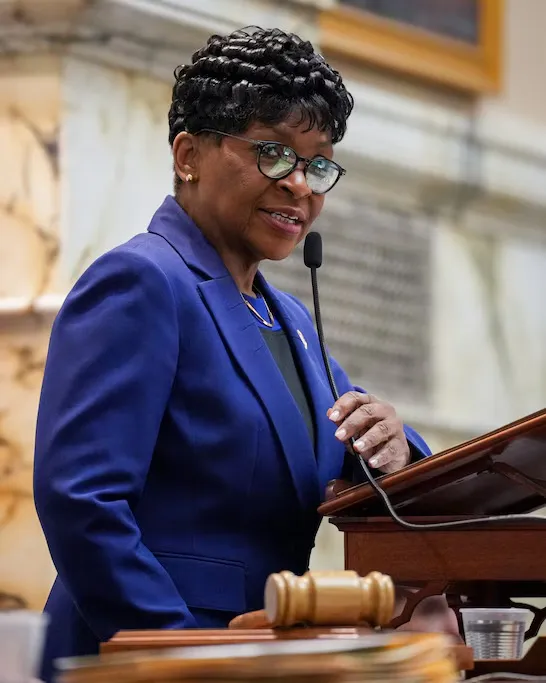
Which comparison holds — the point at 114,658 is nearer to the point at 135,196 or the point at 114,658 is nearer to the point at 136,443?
the point at 136,443

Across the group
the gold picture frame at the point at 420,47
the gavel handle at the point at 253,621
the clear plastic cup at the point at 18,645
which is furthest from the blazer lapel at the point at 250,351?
the gold picture frame at the point at 420,47

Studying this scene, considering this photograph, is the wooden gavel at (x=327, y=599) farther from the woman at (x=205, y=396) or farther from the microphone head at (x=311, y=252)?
the microphone head at (x=311, y=252)

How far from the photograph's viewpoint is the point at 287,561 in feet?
7.89

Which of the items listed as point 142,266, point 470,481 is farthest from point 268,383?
point 470,481

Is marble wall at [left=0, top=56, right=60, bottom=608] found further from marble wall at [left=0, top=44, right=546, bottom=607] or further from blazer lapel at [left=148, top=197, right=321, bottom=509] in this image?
blazer lapel at [left=148, top=197, right=321, bottom=509]

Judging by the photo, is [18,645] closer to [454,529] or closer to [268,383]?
[454,529]

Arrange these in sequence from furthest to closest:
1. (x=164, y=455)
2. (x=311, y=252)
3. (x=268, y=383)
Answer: (x=311, y=252) → (x=268, y=383) → (x=164, y=455)

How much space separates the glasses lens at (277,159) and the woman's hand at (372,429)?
383mm

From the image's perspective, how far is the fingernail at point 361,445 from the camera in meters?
2.37

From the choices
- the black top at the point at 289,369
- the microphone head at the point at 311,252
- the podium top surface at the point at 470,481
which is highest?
the microphone head at the point at 311,252

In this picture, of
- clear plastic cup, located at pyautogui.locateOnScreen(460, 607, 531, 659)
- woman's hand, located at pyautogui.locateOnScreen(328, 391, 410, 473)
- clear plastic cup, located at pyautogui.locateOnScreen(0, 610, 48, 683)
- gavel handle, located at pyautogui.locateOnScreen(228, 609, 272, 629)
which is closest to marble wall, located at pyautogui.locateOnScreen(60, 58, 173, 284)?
woman's hand, located at pyautogui.locateOnScreen(328, 391, 410, 473)

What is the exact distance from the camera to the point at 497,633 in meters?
2.04

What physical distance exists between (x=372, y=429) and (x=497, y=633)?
0.48m

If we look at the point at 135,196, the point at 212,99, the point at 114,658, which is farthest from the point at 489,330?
the point at 114,658
